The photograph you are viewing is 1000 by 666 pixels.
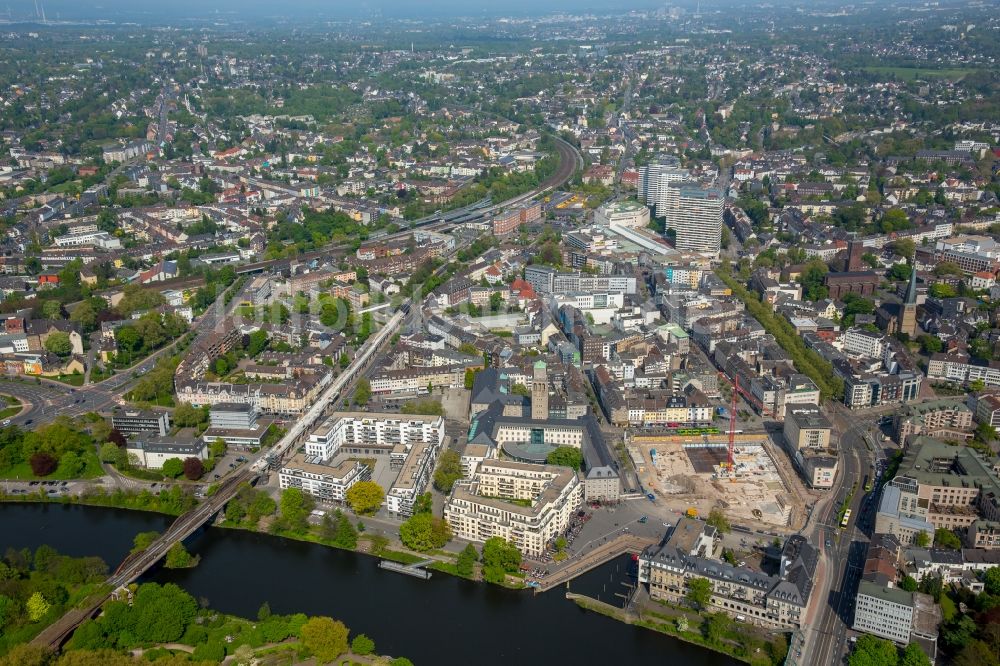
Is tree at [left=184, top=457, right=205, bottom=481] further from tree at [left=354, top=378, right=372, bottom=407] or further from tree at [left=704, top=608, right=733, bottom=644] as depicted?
tree at [left=704, top=608, right=733, bottom=644]

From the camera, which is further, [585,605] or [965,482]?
[965,482]

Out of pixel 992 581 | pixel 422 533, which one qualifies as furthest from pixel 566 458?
pixel 992 581

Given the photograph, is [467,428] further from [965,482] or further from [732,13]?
[732,13]

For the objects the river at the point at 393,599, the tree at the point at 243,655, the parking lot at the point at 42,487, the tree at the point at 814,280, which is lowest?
the river at the point at 393,599

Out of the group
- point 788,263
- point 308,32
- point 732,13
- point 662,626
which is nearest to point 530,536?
point 662,626

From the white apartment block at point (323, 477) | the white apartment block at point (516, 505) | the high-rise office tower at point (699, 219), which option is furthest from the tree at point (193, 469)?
the high-rise office tower at point (699, 219)

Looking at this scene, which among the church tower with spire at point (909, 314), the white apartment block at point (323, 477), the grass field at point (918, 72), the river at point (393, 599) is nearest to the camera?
the river at point (393, 599)

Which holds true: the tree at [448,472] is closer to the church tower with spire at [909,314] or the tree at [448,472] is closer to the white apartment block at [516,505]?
the white apartment block at [516,505]
